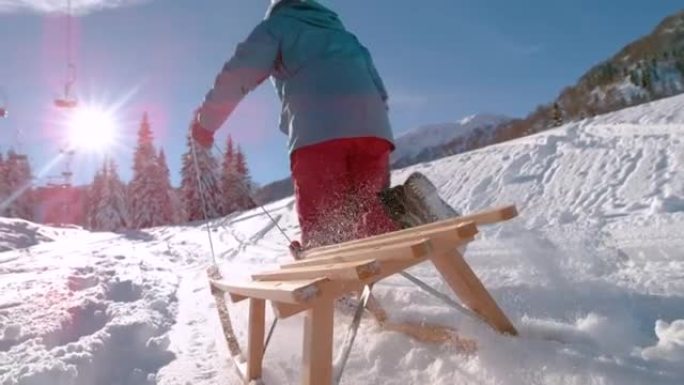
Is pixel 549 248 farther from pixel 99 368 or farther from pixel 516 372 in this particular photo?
pixel 99 368

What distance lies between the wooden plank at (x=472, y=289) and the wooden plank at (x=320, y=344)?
756mm

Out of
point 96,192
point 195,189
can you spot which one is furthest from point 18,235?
point 96,192

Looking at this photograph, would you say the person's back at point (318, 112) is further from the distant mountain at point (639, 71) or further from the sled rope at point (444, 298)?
the distant mountain at point (639, 71)

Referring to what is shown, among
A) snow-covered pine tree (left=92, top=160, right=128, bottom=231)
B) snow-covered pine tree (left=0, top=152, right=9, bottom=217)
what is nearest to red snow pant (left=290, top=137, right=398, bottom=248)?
snow-covered pine tree (left=92, top=160, right=128, bottom=231)

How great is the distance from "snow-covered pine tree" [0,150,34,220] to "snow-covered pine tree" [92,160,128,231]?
12239 mm

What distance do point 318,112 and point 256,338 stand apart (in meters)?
1.43

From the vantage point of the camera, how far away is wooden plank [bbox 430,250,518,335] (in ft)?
6.86

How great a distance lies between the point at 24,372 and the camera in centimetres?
255

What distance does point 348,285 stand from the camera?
56.3 inches

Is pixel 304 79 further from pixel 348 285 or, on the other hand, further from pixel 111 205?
pixel 111 205

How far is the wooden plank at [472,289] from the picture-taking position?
6.86 feet

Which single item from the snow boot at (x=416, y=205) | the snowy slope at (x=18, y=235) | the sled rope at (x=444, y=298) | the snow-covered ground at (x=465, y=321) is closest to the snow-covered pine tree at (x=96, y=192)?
the snowy slope at (x=18, y=235)

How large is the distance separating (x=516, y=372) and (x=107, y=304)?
3.49 meters

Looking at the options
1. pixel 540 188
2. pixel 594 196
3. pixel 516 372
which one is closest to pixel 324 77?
pixel 516 372
